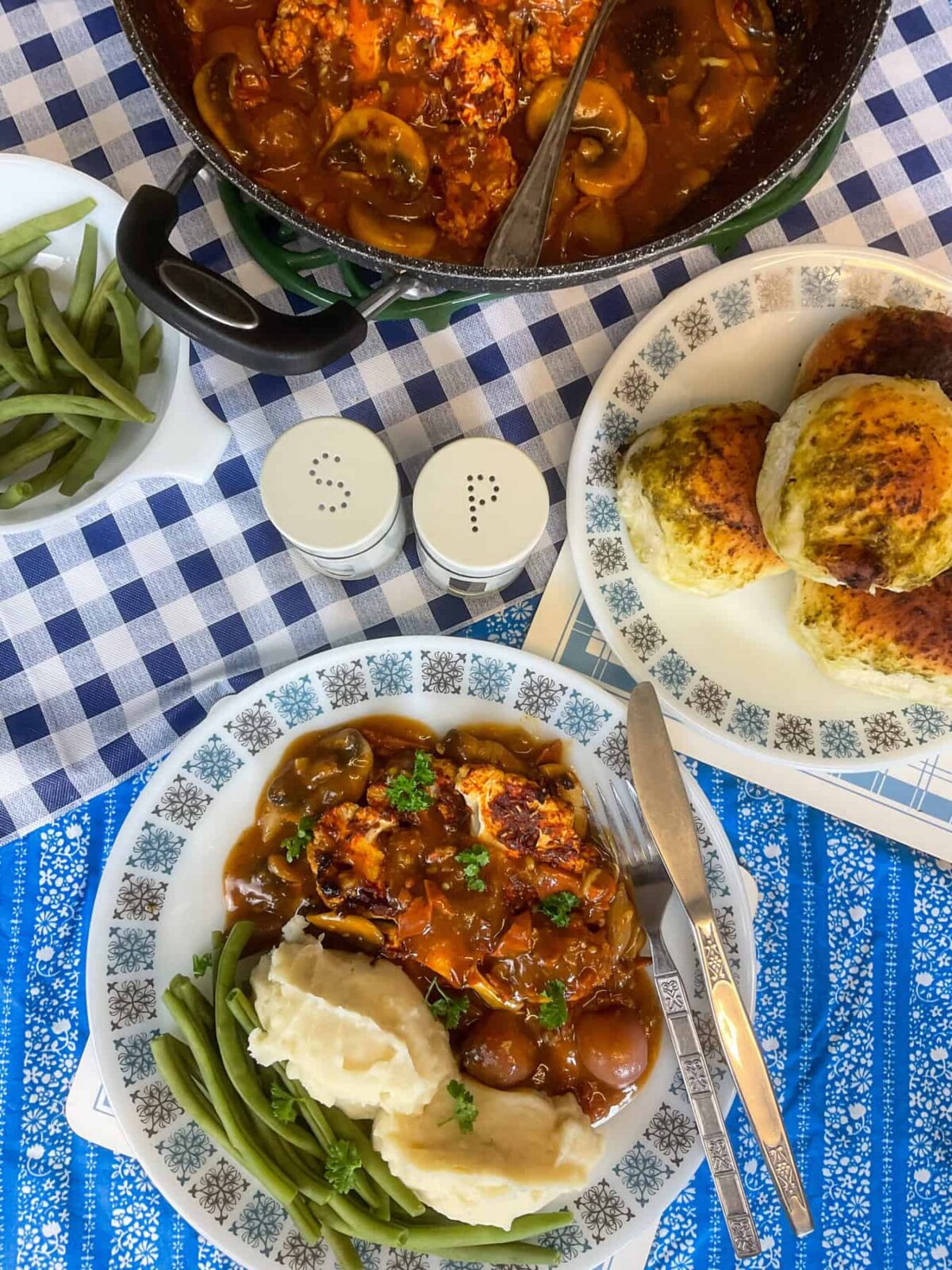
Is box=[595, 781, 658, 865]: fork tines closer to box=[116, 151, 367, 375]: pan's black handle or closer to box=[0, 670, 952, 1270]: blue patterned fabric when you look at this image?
box=[0, 670, 952, 1270]: blue patterned fabric

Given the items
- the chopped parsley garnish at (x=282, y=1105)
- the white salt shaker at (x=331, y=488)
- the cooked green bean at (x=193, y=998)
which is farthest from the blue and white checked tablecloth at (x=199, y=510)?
the chopped parsley garnish at (x=282, y=1105)

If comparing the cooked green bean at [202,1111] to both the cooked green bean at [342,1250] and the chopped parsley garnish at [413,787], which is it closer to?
the cooked green bean at [342,1250]

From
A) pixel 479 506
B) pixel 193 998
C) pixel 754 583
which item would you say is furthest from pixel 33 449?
pixel 754 583

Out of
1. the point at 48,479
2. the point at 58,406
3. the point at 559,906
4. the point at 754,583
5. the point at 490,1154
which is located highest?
the point at 58,406

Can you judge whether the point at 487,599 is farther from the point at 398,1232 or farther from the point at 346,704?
the point at 398,1232

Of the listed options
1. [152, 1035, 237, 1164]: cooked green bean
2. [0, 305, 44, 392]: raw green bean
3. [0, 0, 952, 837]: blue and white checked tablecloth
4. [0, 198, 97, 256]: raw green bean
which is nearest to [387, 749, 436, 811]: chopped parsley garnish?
Answer: [0, 0, 952, 837]: blue and white checked tablecloth

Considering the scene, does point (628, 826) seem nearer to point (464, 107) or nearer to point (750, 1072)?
point (750, 1072)
